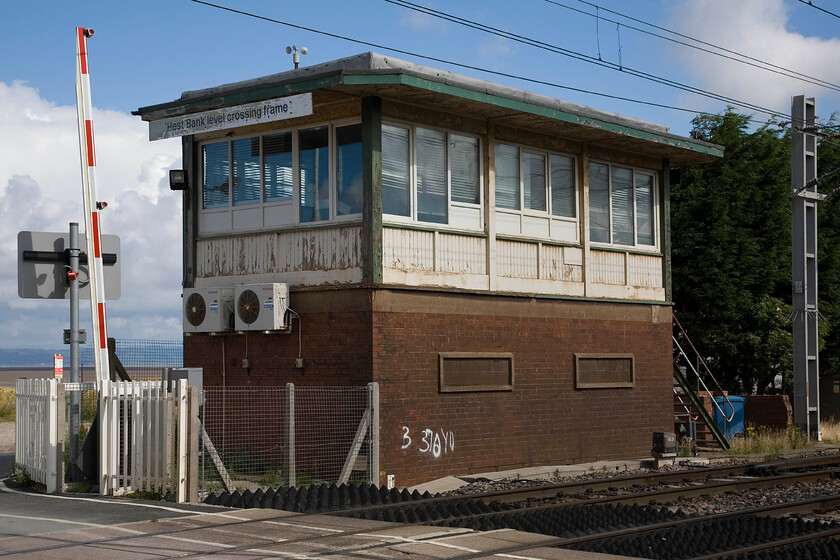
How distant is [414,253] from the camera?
17.0m

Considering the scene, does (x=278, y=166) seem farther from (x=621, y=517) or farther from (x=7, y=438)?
(x=7, y=438)

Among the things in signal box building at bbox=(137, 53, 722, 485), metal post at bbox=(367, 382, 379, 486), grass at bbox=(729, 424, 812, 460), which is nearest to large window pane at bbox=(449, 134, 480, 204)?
signal box building at bbox=(137, 53, 722, 485)

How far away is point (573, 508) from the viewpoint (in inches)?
498

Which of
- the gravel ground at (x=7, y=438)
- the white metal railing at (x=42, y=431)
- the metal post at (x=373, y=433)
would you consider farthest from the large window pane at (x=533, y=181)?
the gravel ground at (x=7, y=438)

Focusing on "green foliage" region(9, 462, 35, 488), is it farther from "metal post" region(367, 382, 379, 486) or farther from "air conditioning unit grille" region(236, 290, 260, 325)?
"metal post" region(367, 382, 379, 486)

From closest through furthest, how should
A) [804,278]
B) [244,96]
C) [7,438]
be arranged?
[244,96]
[804,278]
[7,438]

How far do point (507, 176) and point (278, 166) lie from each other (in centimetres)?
398

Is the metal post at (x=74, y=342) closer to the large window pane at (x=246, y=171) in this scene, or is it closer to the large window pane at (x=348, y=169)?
the large window pane at (x=246, y=171)

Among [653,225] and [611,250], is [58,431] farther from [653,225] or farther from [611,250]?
[653,225]

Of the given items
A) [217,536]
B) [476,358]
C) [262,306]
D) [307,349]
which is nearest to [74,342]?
[262,306]

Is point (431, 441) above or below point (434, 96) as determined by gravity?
below

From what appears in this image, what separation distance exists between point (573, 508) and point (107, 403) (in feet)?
19.5

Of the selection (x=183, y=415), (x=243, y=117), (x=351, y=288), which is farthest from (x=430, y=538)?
(x=243, y=117)

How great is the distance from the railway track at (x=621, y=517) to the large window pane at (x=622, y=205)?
6.15 meters
